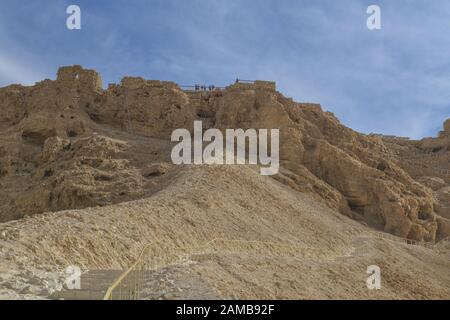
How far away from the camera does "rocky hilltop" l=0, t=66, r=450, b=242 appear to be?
2450cm

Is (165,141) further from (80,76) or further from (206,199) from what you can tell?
(206,199)

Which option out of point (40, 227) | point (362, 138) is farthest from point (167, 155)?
point (362, 138)

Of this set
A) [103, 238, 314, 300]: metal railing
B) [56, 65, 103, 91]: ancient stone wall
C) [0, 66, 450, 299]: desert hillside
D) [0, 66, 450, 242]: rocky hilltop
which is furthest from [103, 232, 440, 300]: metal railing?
[56, 65, 103, 91]: ancient stone wall

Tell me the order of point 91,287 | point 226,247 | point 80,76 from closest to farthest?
1. point 91,287
2. point 226,247
3. point 80,76

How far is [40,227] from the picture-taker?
1163cm

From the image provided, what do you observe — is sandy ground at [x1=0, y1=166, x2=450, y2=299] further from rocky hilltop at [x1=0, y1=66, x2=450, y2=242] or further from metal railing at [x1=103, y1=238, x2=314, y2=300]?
rocky hilltop at [x1=0, y1=66, x2=450, y2=242]

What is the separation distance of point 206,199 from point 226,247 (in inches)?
137

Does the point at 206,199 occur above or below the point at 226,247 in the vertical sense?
above

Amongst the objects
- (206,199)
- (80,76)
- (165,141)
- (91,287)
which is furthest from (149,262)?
(80,76)

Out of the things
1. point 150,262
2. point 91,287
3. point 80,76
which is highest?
point 80,76

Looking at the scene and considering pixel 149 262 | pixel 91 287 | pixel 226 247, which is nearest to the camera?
pixel 91 287

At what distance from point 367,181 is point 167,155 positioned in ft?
36.9

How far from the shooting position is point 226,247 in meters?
15.0
